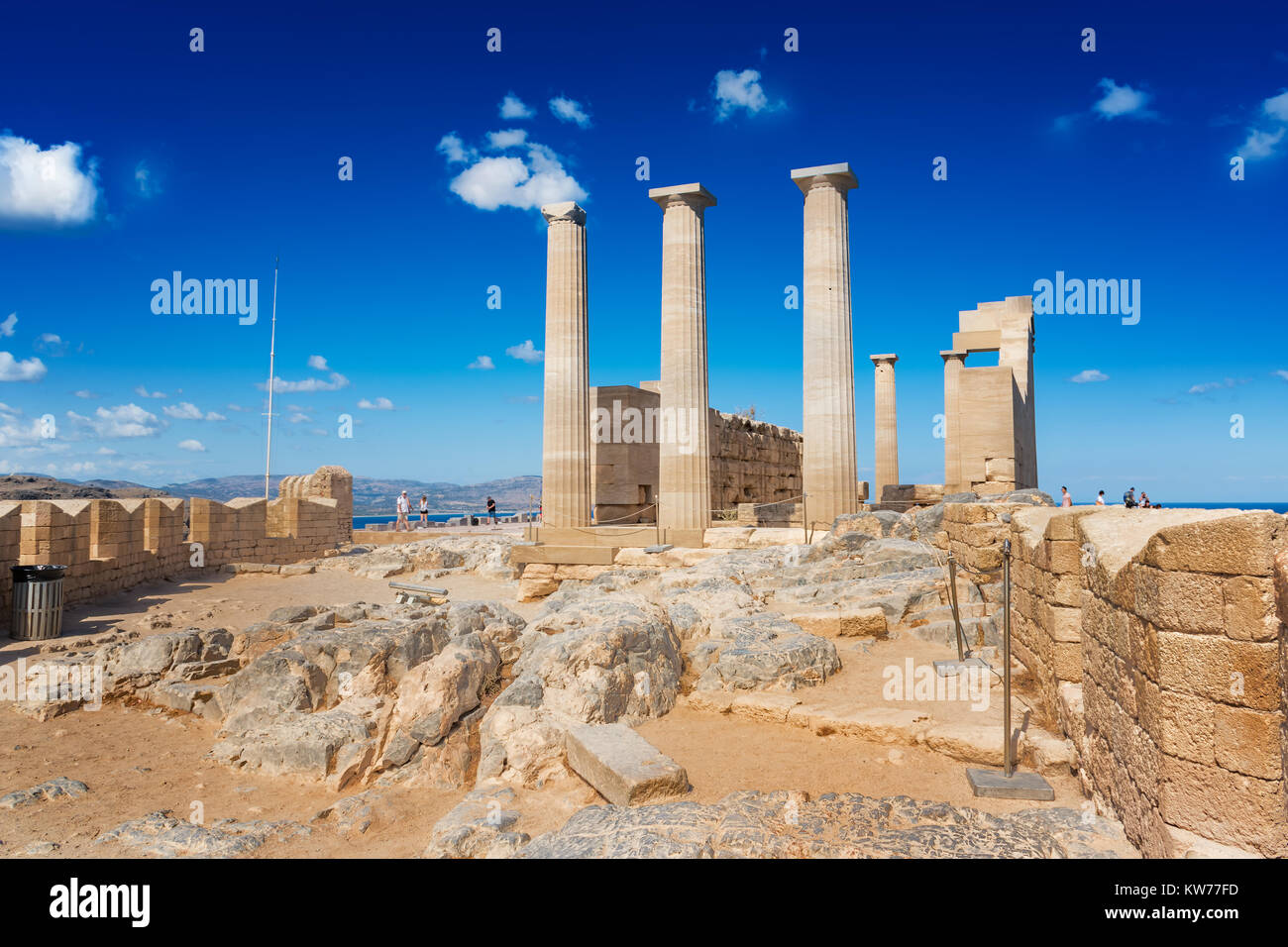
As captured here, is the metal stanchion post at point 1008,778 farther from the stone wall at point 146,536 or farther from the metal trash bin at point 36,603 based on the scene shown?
the stone wall at point 146,536

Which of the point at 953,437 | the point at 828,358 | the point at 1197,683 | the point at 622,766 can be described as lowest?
the point at 622,766

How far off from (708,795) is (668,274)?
1279 cm

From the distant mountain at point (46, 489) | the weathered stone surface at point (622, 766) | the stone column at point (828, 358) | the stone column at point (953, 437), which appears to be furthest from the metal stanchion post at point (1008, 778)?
the distant mountain at point (46, 489)

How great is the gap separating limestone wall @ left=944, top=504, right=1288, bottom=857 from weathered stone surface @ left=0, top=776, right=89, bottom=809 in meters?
8.01

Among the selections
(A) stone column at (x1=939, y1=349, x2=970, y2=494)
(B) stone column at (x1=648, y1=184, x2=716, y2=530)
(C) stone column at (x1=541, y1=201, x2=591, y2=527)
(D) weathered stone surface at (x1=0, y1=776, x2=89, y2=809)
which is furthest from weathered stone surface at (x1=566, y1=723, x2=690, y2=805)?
(A) stone column at (x1=939, y1=349, x2=970, y2=494)

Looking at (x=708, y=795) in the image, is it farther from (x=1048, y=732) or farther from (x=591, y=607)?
(x=591, y=607)

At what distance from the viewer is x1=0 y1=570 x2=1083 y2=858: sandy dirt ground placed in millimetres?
5496

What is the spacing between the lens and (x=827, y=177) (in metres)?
15.4

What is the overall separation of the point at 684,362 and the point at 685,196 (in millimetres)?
3521

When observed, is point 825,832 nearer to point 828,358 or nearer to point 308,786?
point 308,786

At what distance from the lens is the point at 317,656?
8500 mm

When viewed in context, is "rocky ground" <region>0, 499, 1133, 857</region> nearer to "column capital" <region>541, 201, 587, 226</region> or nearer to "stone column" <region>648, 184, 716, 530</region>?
"stone column" <region>648, 184, 716, 530</region>

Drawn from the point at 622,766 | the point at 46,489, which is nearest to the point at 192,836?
the point at 622,766

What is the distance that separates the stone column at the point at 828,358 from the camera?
15.5 meters
